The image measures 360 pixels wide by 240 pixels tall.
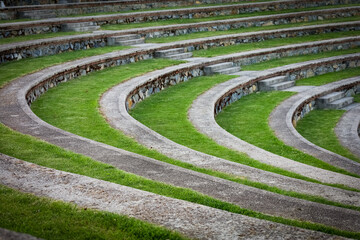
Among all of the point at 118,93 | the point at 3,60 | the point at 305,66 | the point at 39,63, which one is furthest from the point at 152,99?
the point at 305,66

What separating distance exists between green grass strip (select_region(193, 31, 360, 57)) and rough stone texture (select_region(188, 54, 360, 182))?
2.50m

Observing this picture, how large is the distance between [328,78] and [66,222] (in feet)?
52.1

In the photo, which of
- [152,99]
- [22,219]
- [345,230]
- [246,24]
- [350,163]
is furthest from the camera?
[246,24]

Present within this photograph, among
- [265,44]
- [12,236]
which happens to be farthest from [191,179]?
[265,44]

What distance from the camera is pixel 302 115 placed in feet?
49.4

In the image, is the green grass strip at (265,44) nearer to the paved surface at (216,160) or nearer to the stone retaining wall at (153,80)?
the stone retaining wall at (153,80)

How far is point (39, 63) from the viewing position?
1426cm

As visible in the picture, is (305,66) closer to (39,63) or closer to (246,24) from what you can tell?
(246,24)

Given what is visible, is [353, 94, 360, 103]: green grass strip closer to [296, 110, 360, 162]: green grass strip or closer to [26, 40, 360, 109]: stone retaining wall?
[296, 110, 360, 162]: green grass strip

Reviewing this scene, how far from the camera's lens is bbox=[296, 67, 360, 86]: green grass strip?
59.1 feet

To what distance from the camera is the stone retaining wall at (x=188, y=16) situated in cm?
1788

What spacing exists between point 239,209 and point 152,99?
8.79 meters

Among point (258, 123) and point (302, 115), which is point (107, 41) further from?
point (258, 123)

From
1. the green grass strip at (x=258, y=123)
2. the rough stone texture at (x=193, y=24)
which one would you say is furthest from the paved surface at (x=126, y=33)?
the green grass strip at (x=258, y=123)
